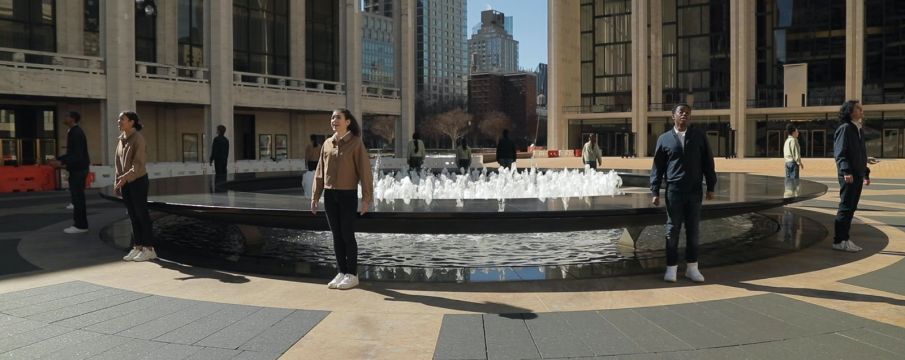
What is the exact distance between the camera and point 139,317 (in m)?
5.95

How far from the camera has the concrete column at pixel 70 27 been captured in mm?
33094

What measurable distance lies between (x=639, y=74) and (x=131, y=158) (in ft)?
208

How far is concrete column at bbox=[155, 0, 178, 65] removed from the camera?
123 ft

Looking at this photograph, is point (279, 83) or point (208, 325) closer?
point (208, 325)

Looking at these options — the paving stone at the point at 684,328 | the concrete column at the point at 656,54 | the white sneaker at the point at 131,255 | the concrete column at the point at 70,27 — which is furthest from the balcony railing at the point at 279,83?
the concrete column at the point at 656,54

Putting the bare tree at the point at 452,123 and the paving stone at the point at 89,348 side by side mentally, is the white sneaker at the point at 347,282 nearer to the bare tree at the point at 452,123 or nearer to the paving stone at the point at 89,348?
the paving stone at the point at 89,348

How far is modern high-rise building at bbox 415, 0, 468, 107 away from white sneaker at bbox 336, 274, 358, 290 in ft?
569

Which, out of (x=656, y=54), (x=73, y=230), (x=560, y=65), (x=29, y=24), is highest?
(x=656, y=54)

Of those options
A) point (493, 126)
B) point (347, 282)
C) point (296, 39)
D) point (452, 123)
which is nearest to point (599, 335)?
point (347, 282)

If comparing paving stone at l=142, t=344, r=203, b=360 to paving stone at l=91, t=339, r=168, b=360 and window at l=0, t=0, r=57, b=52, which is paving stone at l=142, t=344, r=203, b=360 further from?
window at l=0, t=0, r=57, b=52

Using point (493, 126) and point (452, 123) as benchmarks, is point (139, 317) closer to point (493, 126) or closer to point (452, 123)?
point (452, 123)

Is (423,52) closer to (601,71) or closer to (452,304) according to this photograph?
(601,71)

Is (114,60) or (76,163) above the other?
(114,60)

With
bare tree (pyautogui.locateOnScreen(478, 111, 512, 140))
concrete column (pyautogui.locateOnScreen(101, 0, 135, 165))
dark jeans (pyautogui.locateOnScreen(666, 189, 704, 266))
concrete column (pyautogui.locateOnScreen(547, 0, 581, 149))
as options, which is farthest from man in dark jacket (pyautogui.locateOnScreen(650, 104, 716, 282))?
bare tree (pyautogui.locateOnScreen(478, 111, 512, 140))
